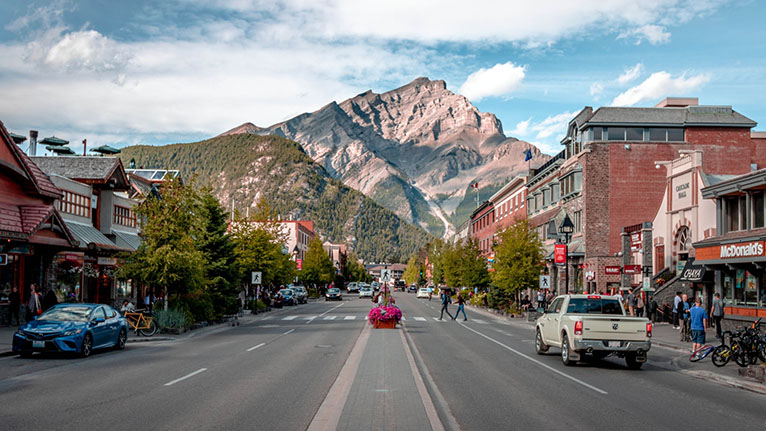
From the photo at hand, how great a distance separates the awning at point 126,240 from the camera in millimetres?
39031

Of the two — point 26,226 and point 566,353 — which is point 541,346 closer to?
point 566,353

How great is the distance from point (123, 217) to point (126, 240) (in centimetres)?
176

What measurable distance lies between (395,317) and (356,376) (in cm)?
1677

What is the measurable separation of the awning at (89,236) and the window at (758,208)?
30.1 metres

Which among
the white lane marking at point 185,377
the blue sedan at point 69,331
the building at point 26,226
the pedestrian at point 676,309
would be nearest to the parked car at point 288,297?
the building at point 26,226

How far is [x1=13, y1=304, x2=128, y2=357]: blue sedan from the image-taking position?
1847 cm

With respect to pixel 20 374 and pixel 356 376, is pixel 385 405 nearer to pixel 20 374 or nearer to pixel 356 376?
pixel 356 376

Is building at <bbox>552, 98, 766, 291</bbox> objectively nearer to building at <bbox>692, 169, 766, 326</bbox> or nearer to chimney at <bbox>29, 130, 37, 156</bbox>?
building at <bbox>692, 169, 766, 326</bbox>

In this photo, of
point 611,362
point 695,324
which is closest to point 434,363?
point 611,362

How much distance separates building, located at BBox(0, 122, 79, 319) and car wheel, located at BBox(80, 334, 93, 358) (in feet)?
32.9

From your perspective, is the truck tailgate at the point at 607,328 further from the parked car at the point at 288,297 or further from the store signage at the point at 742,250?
the parked car at the point at 288,297

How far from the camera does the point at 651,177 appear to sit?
47.7 meters

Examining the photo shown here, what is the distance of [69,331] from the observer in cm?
1870

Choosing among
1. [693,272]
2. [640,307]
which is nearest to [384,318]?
[640,307]
